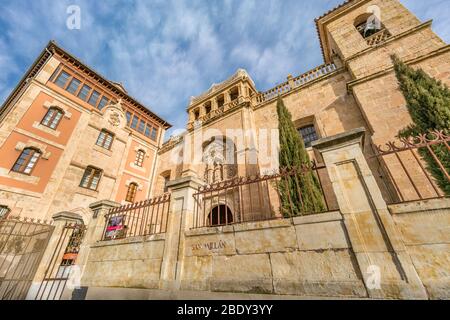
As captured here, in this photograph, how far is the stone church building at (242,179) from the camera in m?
2.67

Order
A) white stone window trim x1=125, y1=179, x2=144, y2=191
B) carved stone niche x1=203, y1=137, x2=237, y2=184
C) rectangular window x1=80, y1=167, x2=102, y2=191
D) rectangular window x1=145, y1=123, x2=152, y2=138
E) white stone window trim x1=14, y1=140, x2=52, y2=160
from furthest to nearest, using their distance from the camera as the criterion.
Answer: rectangular window x1=145, y1=123, x2=152, y2=138, white stone window trim x1=125, y1=179, x2=144, y2=191, rectangular window x1=80, y1=167, x2=102, y2=191, carved stone niche x1=203, y1=137, x2=237, y2=184, white stone window trim x1=14, y1=140, x2=52, y2=160

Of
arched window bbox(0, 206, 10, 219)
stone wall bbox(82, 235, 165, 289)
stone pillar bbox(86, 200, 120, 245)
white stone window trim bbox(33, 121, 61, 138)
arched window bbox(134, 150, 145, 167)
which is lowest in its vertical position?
stone wall bbox(82, 235, 165, 289)

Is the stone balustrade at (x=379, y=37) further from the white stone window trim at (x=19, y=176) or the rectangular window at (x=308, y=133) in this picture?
the white stone window trim at (x=19, y=176)

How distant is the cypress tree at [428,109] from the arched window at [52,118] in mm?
17997

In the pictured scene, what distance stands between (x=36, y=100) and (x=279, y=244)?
1587cm

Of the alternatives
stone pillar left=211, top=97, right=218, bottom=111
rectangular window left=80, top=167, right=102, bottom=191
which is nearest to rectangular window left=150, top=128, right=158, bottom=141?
rectangular window left=80, top=167, right=102, bottom=191

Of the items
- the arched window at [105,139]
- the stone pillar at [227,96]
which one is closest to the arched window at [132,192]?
the arched window at [105,139]

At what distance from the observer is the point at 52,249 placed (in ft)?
20.1

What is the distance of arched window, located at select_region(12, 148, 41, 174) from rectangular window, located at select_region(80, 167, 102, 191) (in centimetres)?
258

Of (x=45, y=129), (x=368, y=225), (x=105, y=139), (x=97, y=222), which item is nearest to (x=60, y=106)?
(x=45, y=129)

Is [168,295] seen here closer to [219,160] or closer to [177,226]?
[177,226]

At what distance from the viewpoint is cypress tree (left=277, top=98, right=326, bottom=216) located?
5.98m

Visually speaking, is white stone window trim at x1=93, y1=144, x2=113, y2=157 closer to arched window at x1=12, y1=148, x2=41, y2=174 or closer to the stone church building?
the stone church building

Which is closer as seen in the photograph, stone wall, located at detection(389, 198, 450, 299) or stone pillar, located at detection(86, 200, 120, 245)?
stone wall, located at detection(389, 198, 450, 299)
